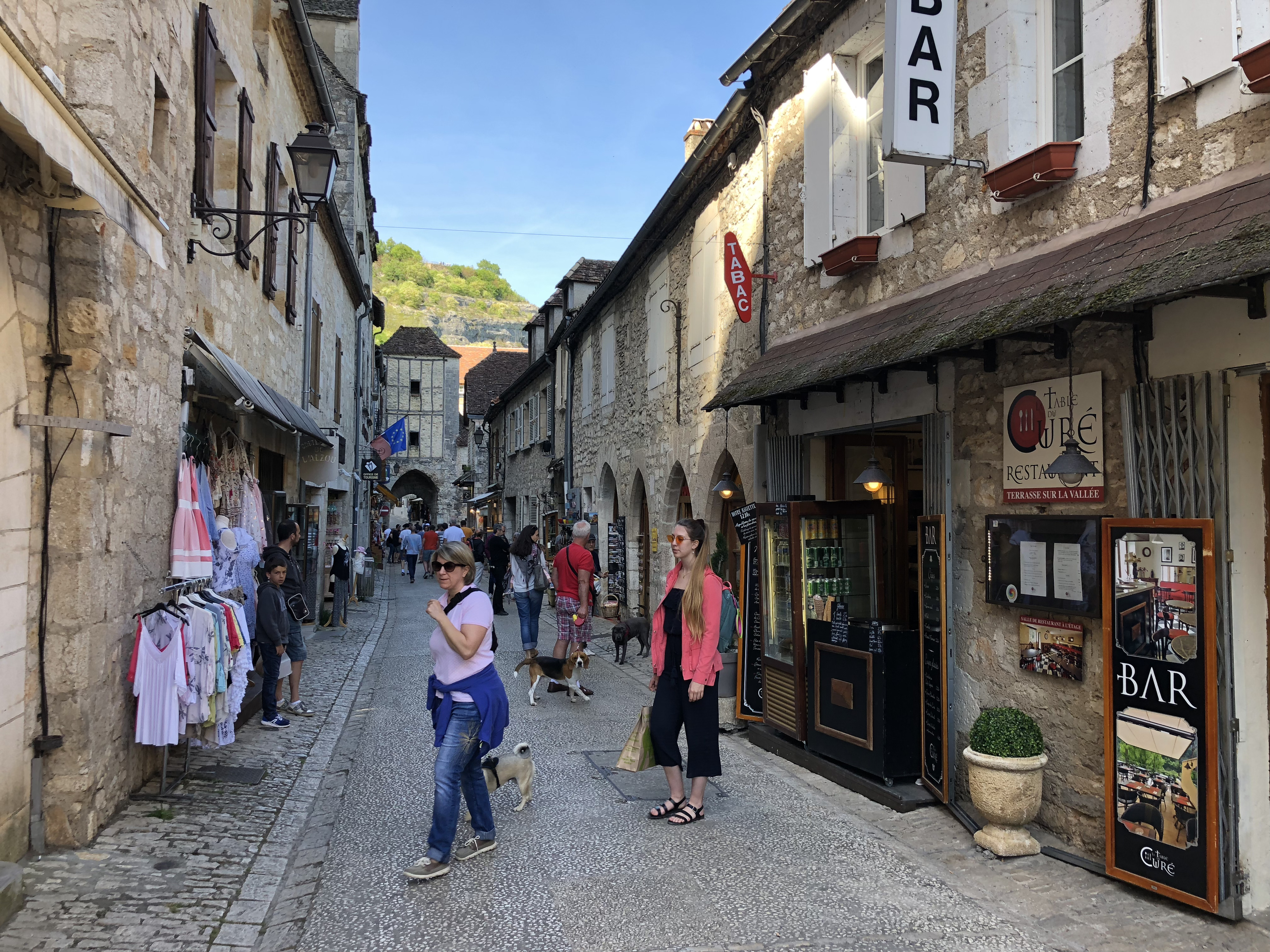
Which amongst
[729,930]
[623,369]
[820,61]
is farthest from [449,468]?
[729,930]

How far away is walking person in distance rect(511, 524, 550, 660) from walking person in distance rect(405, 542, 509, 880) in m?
5.38

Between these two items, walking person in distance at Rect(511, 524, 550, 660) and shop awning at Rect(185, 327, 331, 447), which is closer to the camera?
shop awning at Rect(185, 327, 331, 447)

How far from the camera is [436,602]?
14.8 ft

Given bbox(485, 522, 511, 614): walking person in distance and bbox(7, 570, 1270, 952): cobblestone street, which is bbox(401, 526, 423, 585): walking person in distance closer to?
bbox(485, 522, 511, 614): walking person in distance

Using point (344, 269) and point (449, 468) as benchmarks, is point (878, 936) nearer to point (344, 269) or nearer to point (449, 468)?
point (344, 269)

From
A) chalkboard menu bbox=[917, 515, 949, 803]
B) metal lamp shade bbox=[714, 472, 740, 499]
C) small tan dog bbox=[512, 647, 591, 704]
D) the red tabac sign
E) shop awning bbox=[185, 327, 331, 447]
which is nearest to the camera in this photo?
chalkboard menu bbox=[917, 515, 949, 803]

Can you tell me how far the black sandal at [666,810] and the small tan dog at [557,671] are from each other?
2.96 metres

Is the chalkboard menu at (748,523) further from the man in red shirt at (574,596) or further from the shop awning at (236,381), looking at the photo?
the shop awning at (236,381)

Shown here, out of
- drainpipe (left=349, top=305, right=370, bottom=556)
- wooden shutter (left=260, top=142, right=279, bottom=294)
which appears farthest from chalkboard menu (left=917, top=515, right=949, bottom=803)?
drainpipe (left=349, top=305, right=370, bottom=556)

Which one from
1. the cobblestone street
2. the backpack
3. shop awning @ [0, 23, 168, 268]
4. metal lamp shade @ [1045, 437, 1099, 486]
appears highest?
shop awning @ [0, 23, 168, 268]

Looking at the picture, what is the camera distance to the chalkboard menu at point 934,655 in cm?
548

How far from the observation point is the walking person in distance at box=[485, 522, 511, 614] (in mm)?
16344

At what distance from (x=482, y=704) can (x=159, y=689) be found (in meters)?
1.97

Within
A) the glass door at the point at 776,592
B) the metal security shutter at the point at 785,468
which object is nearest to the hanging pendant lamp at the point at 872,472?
the glass door at the point at 776,592
